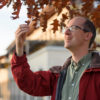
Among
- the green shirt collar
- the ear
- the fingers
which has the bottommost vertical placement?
the green shirt collar

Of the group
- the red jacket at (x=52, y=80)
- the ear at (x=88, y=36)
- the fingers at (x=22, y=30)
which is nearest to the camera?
the red jacket at (x=52, y=80)

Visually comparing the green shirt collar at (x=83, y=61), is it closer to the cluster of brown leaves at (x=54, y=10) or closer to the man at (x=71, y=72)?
the man at (x=71, y=72)

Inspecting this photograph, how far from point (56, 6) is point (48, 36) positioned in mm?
14060

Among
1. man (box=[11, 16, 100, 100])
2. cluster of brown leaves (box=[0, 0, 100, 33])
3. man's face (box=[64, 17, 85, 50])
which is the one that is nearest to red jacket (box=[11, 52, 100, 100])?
man (box=[11, 16, 100, 100])

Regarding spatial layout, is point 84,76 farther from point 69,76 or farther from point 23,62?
point 23,62

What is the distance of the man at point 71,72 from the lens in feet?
11.5

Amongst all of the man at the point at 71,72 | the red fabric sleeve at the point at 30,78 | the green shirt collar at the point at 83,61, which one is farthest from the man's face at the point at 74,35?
the red fabric sleeve at the point at 30,78

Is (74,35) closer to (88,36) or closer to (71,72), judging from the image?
(88,36)

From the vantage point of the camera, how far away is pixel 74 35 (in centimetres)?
378

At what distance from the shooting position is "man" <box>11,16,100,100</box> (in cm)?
351

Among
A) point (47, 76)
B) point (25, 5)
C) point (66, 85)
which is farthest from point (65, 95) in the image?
point (25, 5)

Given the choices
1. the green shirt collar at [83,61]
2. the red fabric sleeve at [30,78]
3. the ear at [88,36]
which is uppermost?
the ear at [88,36]

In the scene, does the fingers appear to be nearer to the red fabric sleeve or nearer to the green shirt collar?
the red fabric sleeve

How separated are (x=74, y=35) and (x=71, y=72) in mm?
337
